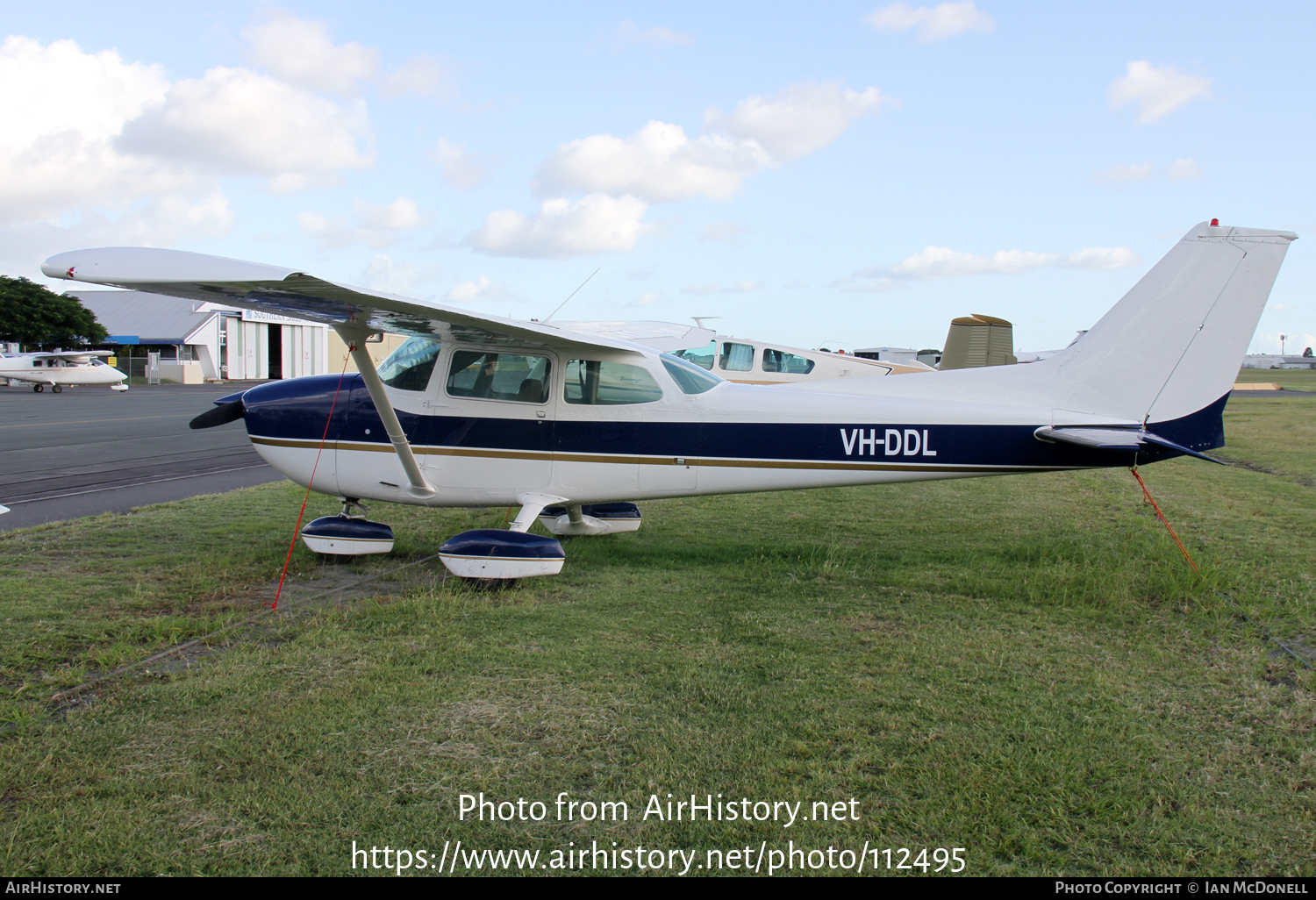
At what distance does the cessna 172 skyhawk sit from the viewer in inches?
233

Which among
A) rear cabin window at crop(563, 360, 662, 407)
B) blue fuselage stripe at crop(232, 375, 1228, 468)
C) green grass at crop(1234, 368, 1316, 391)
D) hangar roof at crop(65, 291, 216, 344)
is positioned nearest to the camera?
blue fuselage stripe at crop(232, 375, 1228, 468)

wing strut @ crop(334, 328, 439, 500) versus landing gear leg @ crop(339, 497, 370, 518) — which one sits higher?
wing strut @ crop(334, 328, 439, 500)

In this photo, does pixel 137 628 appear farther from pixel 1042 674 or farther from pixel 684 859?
pixel 1042 674

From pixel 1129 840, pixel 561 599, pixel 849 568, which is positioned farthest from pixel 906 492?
pixel 1129 840

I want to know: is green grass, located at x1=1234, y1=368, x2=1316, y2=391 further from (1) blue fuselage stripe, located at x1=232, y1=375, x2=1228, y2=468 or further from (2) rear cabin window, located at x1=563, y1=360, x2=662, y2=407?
(2) rear cabin window, located at x1=563, y1=360, x2=662, y2=407

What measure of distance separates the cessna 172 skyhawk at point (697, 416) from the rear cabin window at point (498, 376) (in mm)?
14

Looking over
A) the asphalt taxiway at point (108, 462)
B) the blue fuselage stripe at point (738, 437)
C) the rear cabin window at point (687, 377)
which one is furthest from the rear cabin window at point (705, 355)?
the blue fuselage stripe at point (738, 437)

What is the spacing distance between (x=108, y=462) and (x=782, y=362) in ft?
39.0

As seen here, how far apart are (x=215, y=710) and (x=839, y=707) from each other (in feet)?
9.21

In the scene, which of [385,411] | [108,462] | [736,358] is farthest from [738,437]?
[108,462]

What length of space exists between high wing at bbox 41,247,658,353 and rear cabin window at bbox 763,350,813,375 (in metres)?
9.59

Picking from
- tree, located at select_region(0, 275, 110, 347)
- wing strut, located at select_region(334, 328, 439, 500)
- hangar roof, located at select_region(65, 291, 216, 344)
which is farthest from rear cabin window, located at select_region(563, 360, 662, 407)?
hangar roof, located at select_region(65, 291, 216, 344)

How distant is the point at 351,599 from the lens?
560cm

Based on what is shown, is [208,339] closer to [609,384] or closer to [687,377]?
[609,384]
